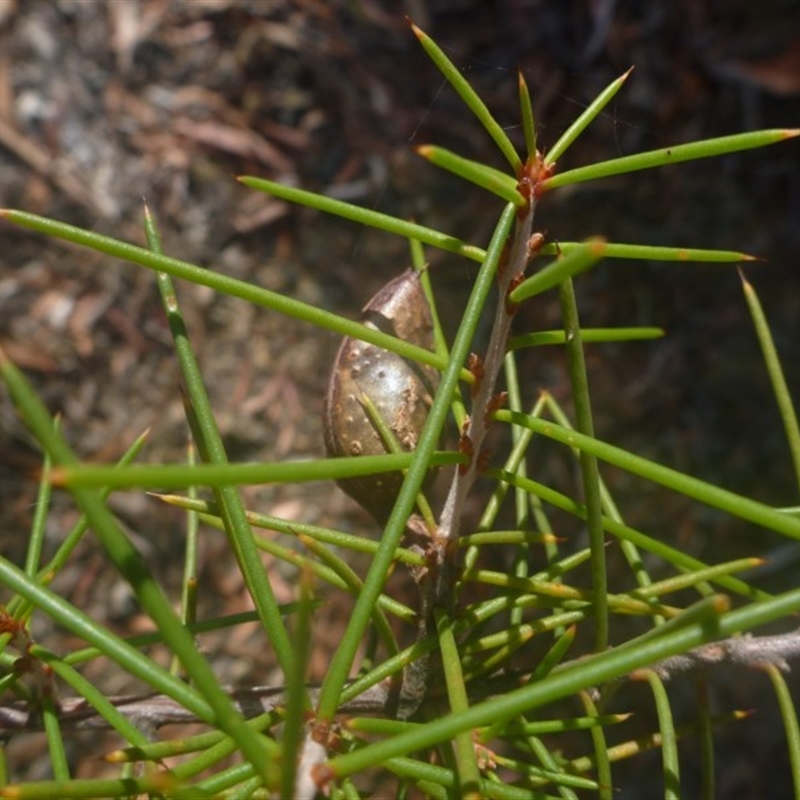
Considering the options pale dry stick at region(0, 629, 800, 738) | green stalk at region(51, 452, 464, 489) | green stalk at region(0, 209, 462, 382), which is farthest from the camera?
pale dry stick at region(0, 629, 800, 738)

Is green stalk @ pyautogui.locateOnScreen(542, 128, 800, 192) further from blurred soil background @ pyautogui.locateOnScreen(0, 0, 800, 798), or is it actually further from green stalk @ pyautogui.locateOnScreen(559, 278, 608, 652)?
blurred soil background @ pyautogui.locateOnScreen(0, 0, 800, 798)

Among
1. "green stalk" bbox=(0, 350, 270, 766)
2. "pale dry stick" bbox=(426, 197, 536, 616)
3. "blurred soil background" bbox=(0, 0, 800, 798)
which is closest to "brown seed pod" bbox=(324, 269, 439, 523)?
"pale dry stick" bbox=(426, 197, 536, 616)

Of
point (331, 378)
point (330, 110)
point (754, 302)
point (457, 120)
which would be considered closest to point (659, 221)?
point (457, 120)

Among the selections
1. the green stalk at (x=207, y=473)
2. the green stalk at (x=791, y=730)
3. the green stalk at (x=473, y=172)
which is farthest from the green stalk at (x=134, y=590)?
the green stalk at (x=791, y=730)

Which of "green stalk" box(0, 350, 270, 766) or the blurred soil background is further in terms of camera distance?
the blurred soil background

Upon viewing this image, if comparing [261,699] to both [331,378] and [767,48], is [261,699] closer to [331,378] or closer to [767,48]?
[331,378]
